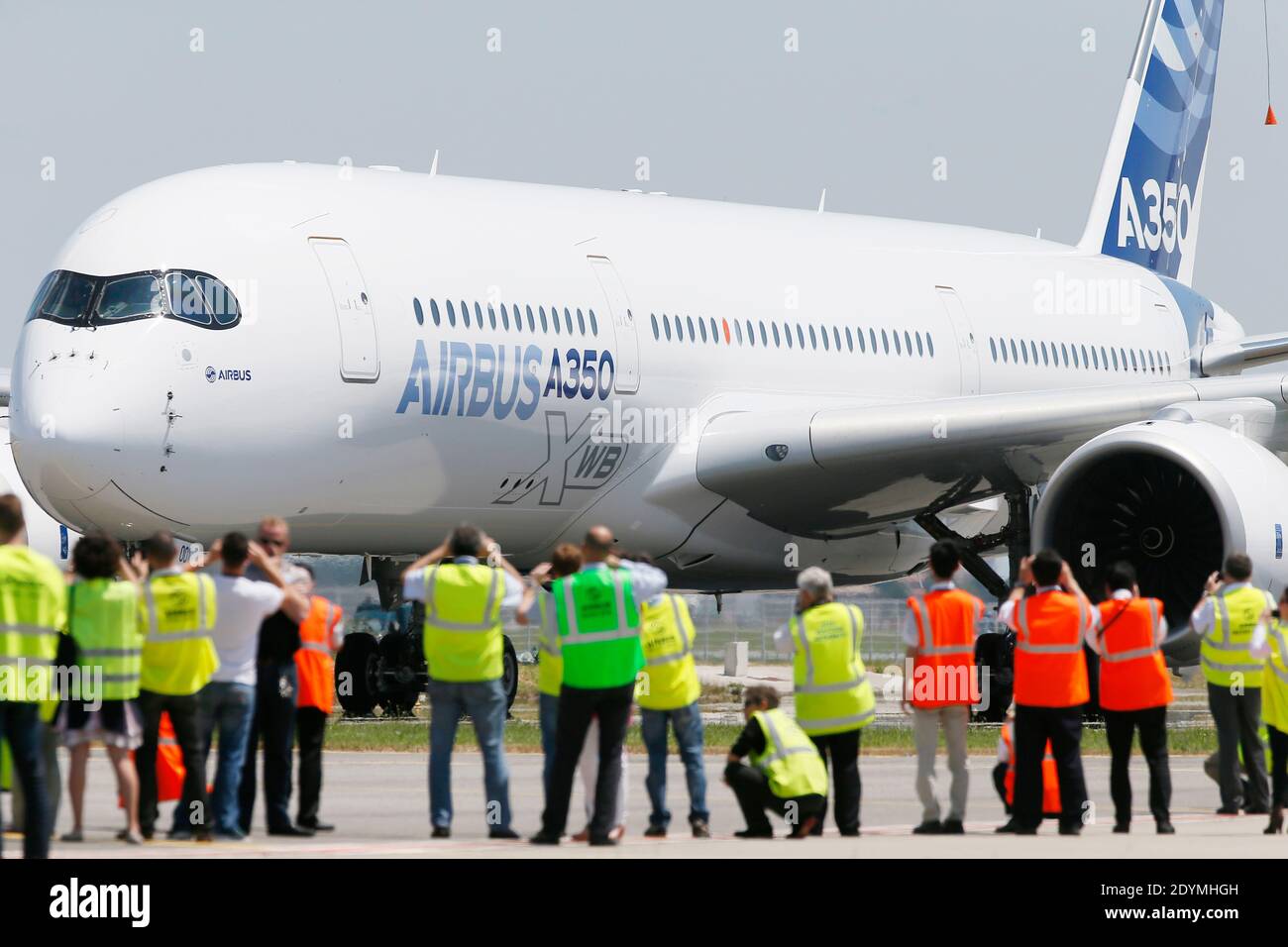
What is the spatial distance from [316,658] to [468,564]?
1.19 metres

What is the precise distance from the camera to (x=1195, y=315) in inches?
1045

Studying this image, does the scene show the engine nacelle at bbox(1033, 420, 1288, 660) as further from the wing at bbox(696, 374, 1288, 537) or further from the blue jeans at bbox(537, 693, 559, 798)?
the blue jeans at bbox(537, 693, 559, 798)

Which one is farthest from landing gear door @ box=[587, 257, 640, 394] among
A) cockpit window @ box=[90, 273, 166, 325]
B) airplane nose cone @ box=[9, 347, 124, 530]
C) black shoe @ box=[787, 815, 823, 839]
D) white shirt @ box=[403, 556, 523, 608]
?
black shoe @ box=[787, 815, 823, 839]

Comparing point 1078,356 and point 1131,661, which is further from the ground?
point 1078,356

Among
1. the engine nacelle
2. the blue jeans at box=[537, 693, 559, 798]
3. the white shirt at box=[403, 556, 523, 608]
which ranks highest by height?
the engine nacelle

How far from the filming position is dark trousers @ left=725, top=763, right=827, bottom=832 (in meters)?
10.8

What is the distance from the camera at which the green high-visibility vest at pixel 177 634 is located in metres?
10.3

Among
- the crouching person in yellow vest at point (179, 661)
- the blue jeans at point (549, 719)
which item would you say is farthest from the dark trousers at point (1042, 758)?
the crouching person in yellow vest at point (179, 661)

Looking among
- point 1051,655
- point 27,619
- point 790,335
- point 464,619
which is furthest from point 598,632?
point 790,335

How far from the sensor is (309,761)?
36.2ft

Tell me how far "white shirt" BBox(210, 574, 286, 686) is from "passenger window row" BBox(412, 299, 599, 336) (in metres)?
6.43

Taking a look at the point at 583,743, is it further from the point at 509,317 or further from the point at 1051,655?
the point at 509,317

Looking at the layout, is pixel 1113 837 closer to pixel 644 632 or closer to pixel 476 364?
pixel 644 632
